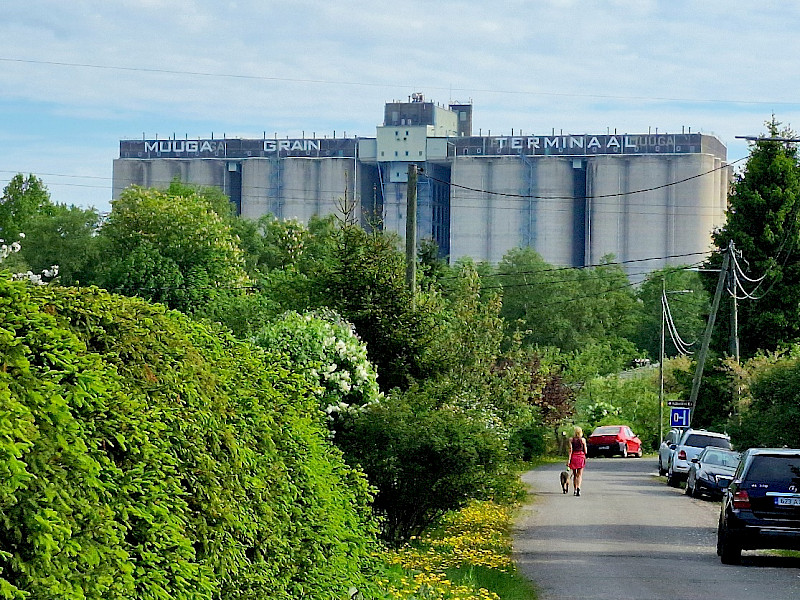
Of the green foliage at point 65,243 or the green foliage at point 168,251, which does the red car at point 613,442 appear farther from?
the green foliage at point 65,243

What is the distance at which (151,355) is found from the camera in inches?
222

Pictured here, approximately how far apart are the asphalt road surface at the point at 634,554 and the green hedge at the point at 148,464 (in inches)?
286

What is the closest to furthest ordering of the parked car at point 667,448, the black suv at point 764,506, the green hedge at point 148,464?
the green hedge at point 148,464
the black suv at point 764,506
the parked car at point 667,448

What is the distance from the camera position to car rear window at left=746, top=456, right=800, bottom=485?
1755 centimetres

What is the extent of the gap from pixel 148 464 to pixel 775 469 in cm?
1429

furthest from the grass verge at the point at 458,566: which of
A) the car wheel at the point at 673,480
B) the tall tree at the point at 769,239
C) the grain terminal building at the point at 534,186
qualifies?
the grain terminal building at the point at 534,186

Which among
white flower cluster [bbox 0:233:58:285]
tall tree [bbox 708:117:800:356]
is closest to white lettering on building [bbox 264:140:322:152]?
tall tree [bbox 708:117:800:356]

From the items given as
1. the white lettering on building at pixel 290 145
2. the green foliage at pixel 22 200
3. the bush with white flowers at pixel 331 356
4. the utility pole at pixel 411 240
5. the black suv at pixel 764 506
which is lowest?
the black suv at pixel 764 506

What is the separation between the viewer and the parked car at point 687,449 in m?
38.3

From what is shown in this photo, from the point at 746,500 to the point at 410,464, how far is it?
4.72m

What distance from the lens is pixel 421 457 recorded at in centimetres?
1655

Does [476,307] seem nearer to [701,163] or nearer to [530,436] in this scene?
[530,436]

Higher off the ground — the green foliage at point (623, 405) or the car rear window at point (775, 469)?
the car rear window at point (775, 469)

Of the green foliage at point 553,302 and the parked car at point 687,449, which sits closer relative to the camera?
the parked car at point 687,449
